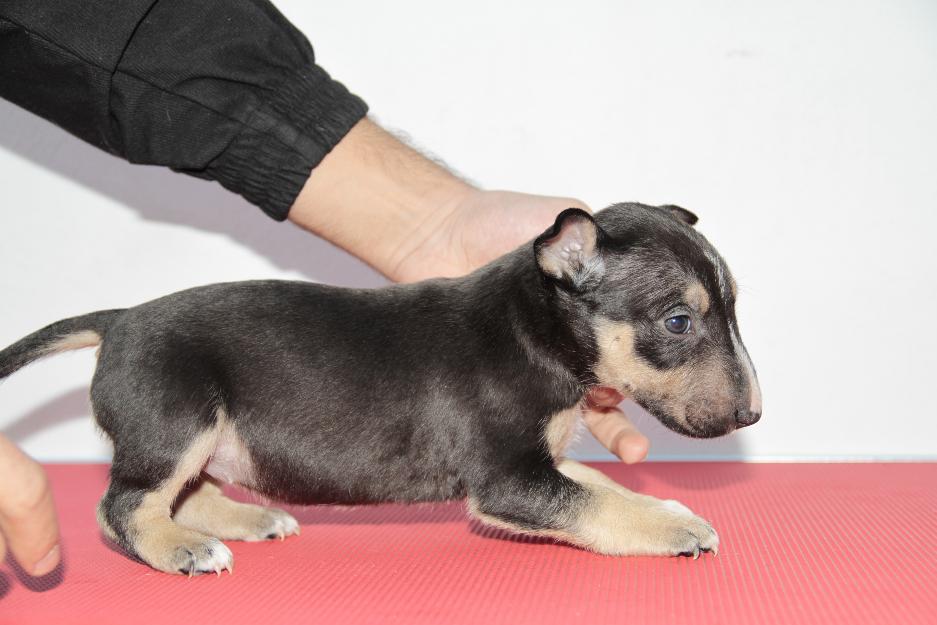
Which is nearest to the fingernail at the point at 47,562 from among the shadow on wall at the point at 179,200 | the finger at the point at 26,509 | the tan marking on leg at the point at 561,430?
the finger at the point at 26,509

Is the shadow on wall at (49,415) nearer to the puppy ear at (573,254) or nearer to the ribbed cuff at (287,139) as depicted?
the ribbed cuff at (287,139)

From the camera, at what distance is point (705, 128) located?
5523 millimetres

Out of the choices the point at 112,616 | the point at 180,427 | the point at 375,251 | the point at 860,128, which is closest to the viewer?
the point at 112,616

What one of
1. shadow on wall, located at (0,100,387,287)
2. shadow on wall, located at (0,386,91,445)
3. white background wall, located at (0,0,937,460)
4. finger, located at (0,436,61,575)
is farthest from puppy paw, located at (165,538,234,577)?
shadow on wall, located at (0,386,91,445)

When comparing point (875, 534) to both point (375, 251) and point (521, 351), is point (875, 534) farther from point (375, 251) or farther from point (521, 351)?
point (375, 251)

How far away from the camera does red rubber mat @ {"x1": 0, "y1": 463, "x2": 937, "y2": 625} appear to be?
284cm

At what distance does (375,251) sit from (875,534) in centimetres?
A: 268

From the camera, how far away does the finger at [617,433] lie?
4066 millimetres

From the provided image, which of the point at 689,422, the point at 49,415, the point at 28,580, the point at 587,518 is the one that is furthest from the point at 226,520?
the point at 49,415

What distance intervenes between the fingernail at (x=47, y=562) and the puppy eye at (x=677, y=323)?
6.91 ft

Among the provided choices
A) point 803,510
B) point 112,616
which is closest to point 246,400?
point 112,616

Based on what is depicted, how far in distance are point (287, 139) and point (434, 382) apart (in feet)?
5.34

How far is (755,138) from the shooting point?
550cm

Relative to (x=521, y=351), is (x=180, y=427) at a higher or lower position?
lower
